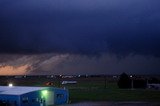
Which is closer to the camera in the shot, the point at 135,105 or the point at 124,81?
the point at 135,105

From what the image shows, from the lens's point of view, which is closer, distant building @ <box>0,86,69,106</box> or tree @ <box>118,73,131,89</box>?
distant building @ <box>0,86,69,106</box>

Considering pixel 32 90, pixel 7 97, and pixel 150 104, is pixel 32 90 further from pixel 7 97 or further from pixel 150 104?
pixel 150 104

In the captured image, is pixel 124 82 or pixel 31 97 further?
pixel 124 82

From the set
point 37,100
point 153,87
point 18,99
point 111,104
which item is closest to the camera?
point 18,99

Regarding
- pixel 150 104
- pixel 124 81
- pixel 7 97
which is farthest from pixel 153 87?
pixel 7 97

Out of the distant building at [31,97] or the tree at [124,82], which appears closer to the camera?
the distant building at [31,97]

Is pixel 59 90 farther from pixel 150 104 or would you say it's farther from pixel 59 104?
pixel 150 104

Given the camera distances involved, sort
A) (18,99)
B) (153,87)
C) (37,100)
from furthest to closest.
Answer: (153,87), (37,100), (18,99)

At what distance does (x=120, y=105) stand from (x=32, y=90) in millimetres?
17813

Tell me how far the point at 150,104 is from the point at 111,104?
792cm

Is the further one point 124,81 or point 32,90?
point 124,81

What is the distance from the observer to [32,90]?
2549 inches

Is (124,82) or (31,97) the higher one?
(124,82)

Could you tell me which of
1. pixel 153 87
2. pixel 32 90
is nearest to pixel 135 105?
pixel 32 90
